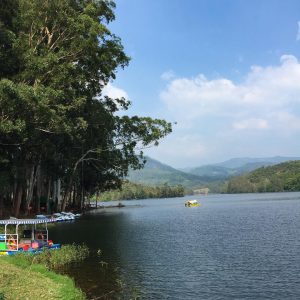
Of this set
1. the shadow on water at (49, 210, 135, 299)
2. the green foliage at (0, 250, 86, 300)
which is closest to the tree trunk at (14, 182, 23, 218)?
the shadow on water at (49, 210, 135, 299)

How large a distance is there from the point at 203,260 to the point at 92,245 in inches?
475

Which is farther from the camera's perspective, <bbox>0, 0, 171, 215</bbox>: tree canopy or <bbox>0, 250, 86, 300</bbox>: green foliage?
<bbox>0, 0, 171, 215</bbox>: tree canopy

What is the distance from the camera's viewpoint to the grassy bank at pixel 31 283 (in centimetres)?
1733

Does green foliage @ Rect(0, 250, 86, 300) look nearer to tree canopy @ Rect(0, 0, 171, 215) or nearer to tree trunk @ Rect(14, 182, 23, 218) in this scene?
tree canopy @ Rect(0, 0, 171, 215)

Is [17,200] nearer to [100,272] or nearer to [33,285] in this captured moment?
[100,272]

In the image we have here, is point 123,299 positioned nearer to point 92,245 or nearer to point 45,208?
point 92,245

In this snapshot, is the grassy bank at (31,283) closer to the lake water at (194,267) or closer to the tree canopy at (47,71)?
the lake water at (194,267)

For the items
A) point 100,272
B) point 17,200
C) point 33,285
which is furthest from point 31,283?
point 17,200

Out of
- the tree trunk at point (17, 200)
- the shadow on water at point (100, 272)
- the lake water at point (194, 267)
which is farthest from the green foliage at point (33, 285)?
the tree trunk at point (17, 200)

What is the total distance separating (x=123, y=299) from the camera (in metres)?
19.8

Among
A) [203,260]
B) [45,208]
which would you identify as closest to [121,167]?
[45,208]

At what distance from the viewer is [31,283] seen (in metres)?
19.0

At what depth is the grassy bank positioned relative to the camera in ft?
56.9

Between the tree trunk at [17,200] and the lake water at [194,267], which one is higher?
the tree trunk at [17,200]
